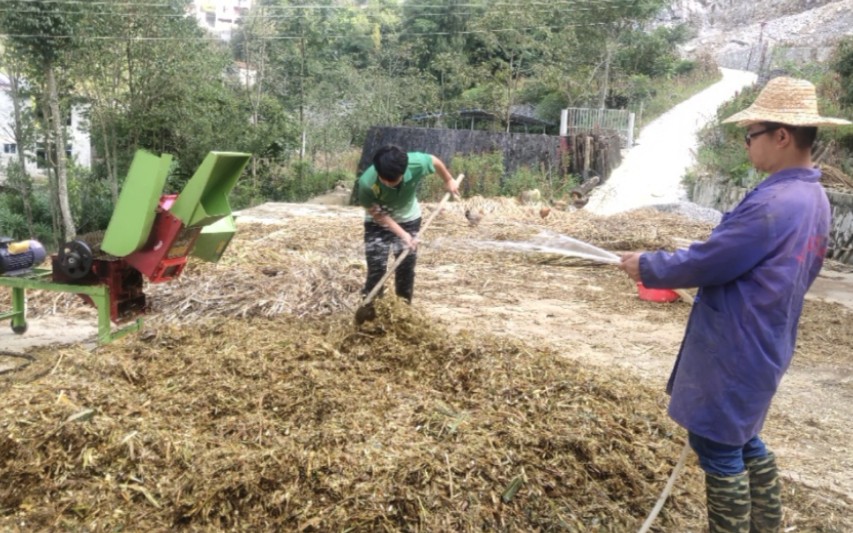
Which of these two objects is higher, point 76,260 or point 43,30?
point 43,30

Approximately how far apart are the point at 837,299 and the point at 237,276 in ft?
20.1

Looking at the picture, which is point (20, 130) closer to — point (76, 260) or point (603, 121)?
point (603, 121)

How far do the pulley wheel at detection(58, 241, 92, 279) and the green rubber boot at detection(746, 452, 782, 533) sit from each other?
357 centimetres

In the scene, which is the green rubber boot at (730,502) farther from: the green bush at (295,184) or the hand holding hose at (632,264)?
the green bush at (295,184)

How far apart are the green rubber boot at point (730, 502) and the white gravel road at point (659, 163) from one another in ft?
40.6

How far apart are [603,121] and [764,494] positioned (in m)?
19.9

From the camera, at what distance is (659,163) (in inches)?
732

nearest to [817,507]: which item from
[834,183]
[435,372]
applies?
[435,372]

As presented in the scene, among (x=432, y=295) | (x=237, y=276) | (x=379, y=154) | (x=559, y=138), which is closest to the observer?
(x=379, y=154)

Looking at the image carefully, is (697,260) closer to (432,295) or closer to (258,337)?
(258,337)

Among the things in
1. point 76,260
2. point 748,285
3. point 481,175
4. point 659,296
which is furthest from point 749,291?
point 481,175

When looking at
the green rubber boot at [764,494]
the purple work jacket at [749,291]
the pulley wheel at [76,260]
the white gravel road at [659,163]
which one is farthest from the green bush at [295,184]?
the purple work jacket at [749,291]

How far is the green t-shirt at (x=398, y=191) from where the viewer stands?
15.3ft

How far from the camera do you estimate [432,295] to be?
22.4 ft
